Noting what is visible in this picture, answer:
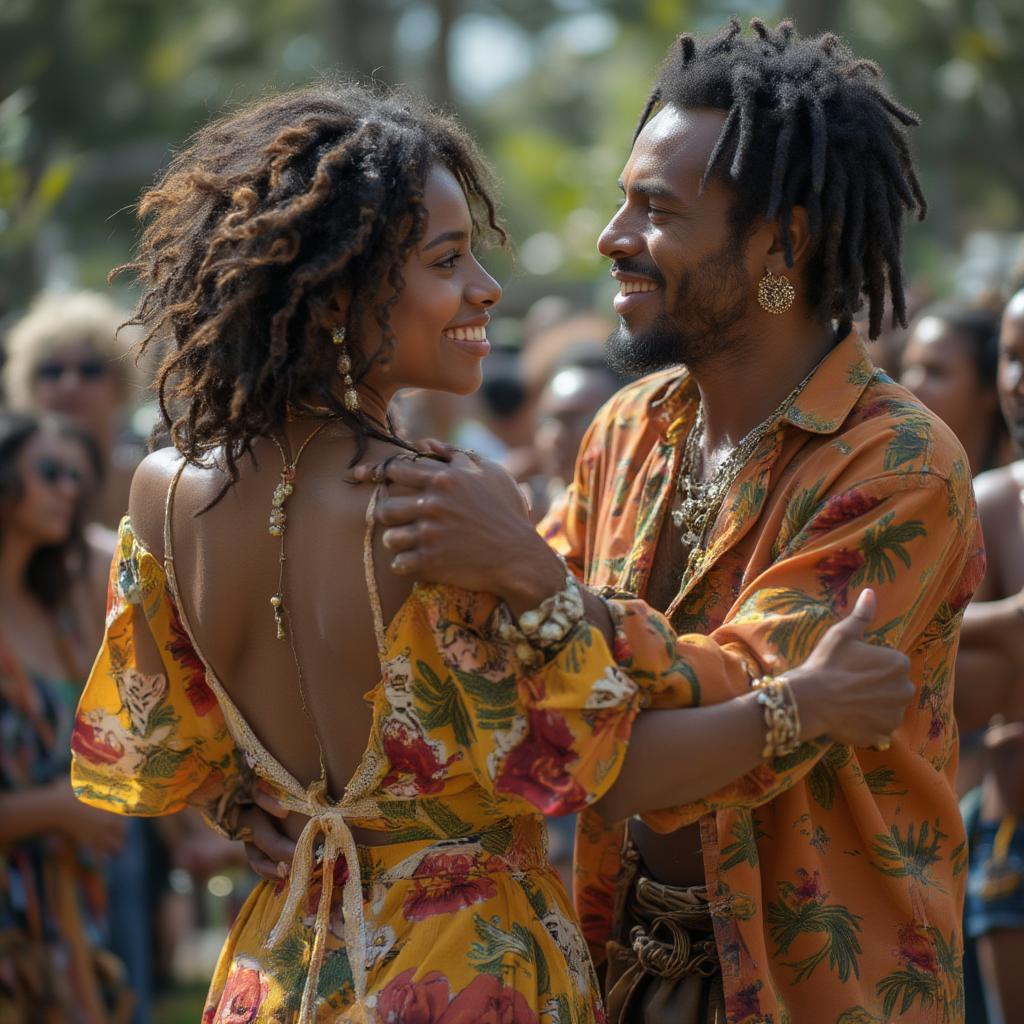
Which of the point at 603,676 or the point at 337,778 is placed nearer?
the point at 603,676

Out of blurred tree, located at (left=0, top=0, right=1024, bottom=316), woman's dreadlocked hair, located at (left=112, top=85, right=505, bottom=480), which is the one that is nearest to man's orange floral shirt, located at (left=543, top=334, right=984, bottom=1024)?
woman's dreadlocked hair, located at (left=112, top=85, right=505, bottom=480)

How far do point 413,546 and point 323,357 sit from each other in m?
0.42

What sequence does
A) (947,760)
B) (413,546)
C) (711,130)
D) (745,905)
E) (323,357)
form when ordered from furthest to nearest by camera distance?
(711,130) < (947,760) < (745,905) < (323,357) < (413,546)

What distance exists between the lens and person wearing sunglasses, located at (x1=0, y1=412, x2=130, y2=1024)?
5090 mm

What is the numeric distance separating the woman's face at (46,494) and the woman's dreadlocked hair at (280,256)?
9.42 feet

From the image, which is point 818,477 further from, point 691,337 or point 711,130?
point 711,130

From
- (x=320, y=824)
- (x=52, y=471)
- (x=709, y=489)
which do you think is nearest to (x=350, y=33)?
(x=52, y=471)

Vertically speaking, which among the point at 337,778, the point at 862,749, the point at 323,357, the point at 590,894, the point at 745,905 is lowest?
the point at 590,894

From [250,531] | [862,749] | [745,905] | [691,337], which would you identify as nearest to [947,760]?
[862,749]

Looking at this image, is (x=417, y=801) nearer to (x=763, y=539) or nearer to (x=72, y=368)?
(x=763, y=539)

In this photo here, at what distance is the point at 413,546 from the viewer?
2533 mm

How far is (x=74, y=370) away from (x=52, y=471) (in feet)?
5.11

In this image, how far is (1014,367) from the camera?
4586 millimetres

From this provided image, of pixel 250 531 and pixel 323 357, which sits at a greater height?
pixel 323 357
